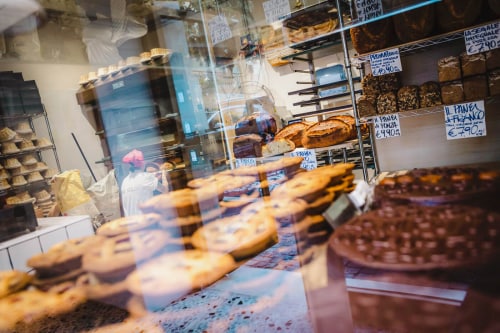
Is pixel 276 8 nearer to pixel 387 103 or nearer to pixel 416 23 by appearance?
pixel 416 23

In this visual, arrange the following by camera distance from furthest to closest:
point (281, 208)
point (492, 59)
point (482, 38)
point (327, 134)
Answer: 1. point (327, 134)
2. point (492, 59)
3. point (482, 38)
4. point (281, 208)

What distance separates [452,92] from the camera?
1728 millimetres

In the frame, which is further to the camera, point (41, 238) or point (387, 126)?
point (387, 126)

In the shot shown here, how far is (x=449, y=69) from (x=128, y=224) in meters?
1.68

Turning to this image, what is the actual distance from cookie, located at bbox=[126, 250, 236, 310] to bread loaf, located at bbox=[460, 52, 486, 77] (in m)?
1.59

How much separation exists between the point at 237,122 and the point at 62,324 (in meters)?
1.14

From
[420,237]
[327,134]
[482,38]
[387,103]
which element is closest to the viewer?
[420,237]

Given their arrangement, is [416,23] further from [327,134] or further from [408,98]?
[327,134]

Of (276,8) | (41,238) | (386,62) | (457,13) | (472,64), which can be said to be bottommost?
(41,238)

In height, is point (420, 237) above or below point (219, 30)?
below

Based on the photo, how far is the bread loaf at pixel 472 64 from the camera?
1635mm

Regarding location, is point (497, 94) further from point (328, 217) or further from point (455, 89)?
point (328, 217)

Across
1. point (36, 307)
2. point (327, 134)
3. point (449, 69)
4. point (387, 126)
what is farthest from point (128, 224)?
point (449, 69)

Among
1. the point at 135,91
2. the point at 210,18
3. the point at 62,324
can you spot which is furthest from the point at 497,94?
the point at 62,324
